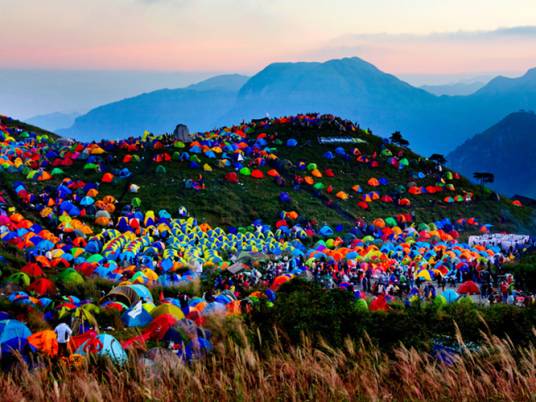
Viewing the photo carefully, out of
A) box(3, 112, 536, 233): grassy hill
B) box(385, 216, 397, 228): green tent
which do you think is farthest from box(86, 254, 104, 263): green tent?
box(385, 216, 397, 228): green tent

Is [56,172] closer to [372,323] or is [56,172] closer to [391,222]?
[391,222]

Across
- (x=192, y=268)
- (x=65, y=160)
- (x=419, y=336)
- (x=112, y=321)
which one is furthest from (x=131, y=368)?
(x=65, y=160)

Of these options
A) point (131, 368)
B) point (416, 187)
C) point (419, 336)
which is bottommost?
point (416, 187)

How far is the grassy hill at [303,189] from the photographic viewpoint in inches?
1809

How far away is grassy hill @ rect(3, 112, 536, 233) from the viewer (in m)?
45.9

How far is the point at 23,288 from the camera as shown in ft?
70.9

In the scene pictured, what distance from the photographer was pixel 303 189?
52.8m

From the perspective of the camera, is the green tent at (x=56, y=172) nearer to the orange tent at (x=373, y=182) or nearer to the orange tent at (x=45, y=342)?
the orange tent at (x=373, y=182)

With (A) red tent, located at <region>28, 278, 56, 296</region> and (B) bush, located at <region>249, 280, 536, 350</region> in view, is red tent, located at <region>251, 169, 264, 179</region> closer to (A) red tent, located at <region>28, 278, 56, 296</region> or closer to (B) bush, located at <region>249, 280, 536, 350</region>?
(A) red tent, located at <region>28, 278, 56, 296</region>

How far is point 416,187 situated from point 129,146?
32.2 meters

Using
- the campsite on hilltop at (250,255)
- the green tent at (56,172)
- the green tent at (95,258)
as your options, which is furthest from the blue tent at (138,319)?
the green tent at (56,172)

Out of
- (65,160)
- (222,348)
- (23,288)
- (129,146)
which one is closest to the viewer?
(222,348)

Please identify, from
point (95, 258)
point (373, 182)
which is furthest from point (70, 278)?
point (373, 182)

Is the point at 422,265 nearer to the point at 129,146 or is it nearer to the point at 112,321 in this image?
the point at 112,321
